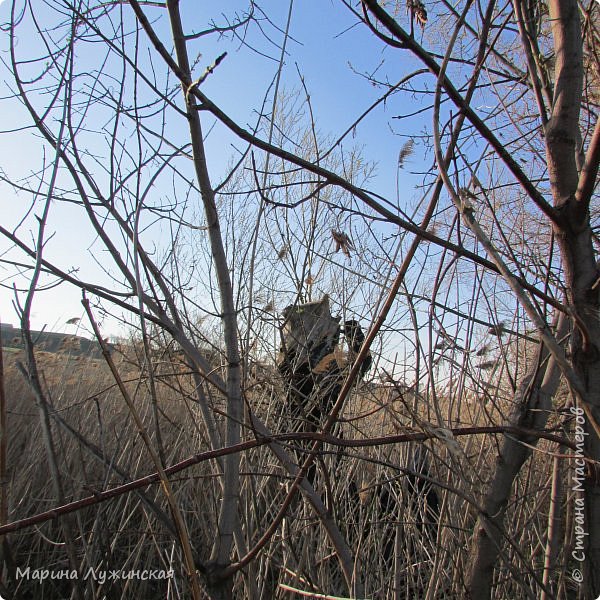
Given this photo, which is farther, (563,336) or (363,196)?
(563,336)

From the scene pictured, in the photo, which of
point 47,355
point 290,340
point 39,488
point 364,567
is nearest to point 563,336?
point 364,567

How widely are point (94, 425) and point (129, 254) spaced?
1.84 meters

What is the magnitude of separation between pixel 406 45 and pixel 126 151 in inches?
24.9

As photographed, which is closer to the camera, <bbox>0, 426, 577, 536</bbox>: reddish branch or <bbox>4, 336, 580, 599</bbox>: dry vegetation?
<bbox>0, 426, 577, 536</bbox>: reddish branch

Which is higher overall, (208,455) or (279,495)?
(208,455)

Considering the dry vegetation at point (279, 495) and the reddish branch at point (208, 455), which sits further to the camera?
the dry vegetation at point (279, 495)

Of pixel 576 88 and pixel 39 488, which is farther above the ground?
pixel 576 88

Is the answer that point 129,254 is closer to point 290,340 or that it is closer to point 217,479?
point 217,479

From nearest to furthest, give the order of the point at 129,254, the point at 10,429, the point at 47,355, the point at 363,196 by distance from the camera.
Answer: the point at 363,196 → the point at 129,254 → the point at 10,429 → the point at 47,355

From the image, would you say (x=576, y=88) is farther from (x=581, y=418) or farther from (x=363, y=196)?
(x=581, y=418)

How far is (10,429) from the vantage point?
2787 mm

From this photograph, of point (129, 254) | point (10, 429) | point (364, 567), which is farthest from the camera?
point (10, 429)

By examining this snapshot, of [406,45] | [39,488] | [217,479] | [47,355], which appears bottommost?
[39,488]

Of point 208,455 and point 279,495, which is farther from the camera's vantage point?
point 279,495
